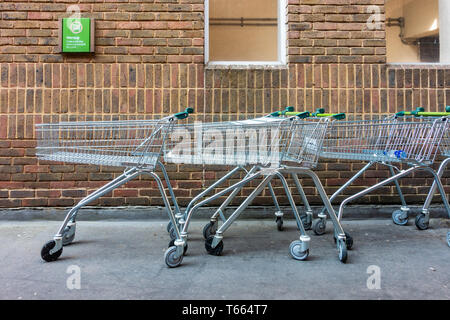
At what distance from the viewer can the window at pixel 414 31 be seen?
4.60m

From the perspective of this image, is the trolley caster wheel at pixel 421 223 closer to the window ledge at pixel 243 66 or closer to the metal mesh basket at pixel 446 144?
the metal mesh basket at pixel 446 144

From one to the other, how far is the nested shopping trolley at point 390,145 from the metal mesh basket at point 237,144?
78cm

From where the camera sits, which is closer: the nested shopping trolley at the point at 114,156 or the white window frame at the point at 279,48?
the nested shopping trolley at the point at 114,156

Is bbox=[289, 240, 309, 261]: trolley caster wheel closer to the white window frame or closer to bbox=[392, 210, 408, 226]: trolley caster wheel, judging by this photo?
bbox=[392, 210, 408, 226]: trolley caster wheel

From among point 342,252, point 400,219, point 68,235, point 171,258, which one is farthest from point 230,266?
point 400,219

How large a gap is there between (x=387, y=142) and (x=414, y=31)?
1.96 metres

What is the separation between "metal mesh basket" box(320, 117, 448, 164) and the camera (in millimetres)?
3512

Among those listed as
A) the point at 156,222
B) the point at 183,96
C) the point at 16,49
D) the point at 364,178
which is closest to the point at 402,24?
the point at 364,178

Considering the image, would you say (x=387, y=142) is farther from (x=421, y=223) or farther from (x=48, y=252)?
(x=48, y=252)

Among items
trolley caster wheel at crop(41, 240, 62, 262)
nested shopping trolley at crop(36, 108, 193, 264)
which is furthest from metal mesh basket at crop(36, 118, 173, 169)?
trolley caster wheel at crop(41, 240, 62, 262)

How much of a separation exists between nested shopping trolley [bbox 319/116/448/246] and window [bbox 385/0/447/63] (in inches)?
52.6

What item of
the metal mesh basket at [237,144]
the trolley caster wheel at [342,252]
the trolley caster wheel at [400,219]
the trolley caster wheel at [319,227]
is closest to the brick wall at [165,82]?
the trolley caster wheel at [400,219]

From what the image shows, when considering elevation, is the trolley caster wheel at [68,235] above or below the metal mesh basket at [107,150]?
below

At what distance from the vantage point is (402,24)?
15.5ft
